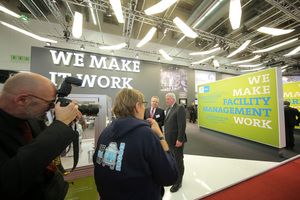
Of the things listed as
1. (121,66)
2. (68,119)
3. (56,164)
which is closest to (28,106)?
(68,119)

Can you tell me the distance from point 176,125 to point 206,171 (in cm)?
133

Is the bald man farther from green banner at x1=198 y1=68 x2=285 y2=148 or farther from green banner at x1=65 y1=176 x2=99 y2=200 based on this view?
green banner at x1=198 y1=68 x2=285 y2=148

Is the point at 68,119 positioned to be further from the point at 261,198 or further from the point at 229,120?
the point at 229,120

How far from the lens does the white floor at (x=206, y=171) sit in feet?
5.64

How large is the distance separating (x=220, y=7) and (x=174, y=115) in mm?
4272

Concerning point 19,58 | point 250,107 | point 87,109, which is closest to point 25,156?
point 87,109

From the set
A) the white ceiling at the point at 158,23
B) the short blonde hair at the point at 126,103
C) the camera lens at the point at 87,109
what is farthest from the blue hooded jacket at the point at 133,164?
the white ceiling at the point at 158,23

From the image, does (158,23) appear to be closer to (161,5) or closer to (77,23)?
(161,5)

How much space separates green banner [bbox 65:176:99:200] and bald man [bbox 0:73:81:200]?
0.73 meters

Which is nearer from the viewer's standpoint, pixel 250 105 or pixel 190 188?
pixel 190 188

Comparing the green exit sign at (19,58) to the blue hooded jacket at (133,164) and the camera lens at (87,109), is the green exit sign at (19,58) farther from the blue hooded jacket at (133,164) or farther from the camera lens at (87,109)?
the blue hooded jacket at (133,164)

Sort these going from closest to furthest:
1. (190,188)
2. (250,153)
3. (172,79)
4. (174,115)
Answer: (190,188), (174,115), (250,153), (172,79)

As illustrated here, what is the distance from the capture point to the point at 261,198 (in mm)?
1603

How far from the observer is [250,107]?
393cm
